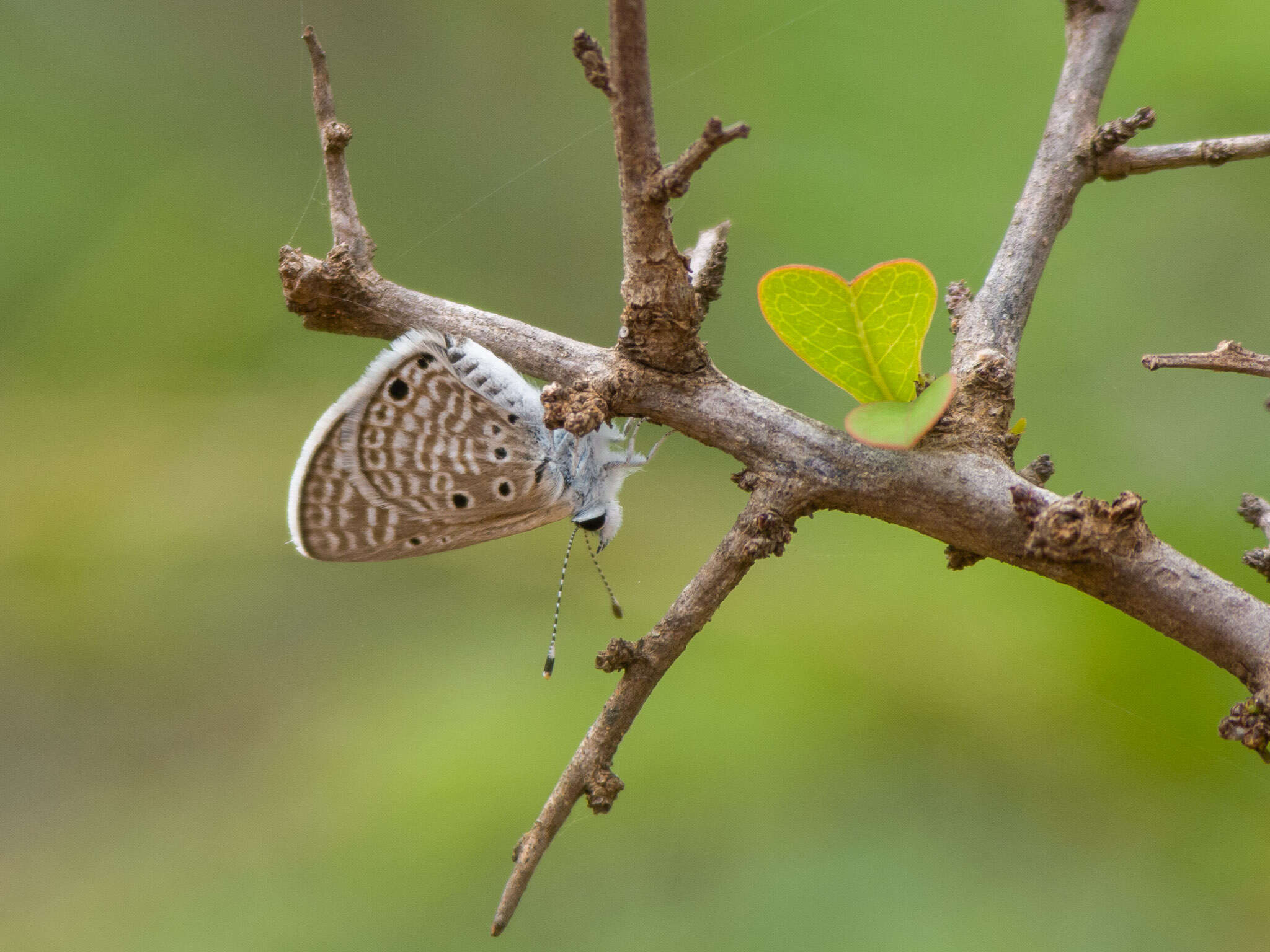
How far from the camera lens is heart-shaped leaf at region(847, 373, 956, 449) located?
753 millimetres

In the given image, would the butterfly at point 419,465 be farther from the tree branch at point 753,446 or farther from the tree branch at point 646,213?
the tree branch at point 646,213

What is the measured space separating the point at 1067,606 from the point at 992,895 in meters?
0.48

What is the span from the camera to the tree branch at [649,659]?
0.85 meters

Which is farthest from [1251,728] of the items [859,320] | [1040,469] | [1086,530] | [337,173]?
[337,173]

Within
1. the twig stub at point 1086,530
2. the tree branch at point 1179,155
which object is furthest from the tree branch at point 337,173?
the tree branch at point 1179,155

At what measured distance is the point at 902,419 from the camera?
804mm

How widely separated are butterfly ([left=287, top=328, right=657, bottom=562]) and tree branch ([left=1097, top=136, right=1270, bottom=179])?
0.73 m

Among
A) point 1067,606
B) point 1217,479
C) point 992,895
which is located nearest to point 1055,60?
point 1217,479

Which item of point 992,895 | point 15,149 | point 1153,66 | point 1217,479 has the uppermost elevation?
point 1153,66

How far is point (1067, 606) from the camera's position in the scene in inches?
59.5

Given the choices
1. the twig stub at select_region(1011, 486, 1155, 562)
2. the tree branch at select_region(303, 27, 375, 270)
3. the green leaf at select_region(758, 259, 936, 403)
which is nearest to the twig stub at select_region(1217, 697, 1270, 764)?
the twig stub at select_region(1011, 486, 1155, 562)

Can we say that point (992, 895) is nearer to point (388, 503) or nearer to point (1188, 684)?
point (1188, 684)

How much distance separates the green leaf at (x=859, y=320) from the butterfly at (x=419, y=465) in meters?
0.43

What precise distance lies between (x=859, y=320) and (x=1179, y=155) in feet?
1.62
